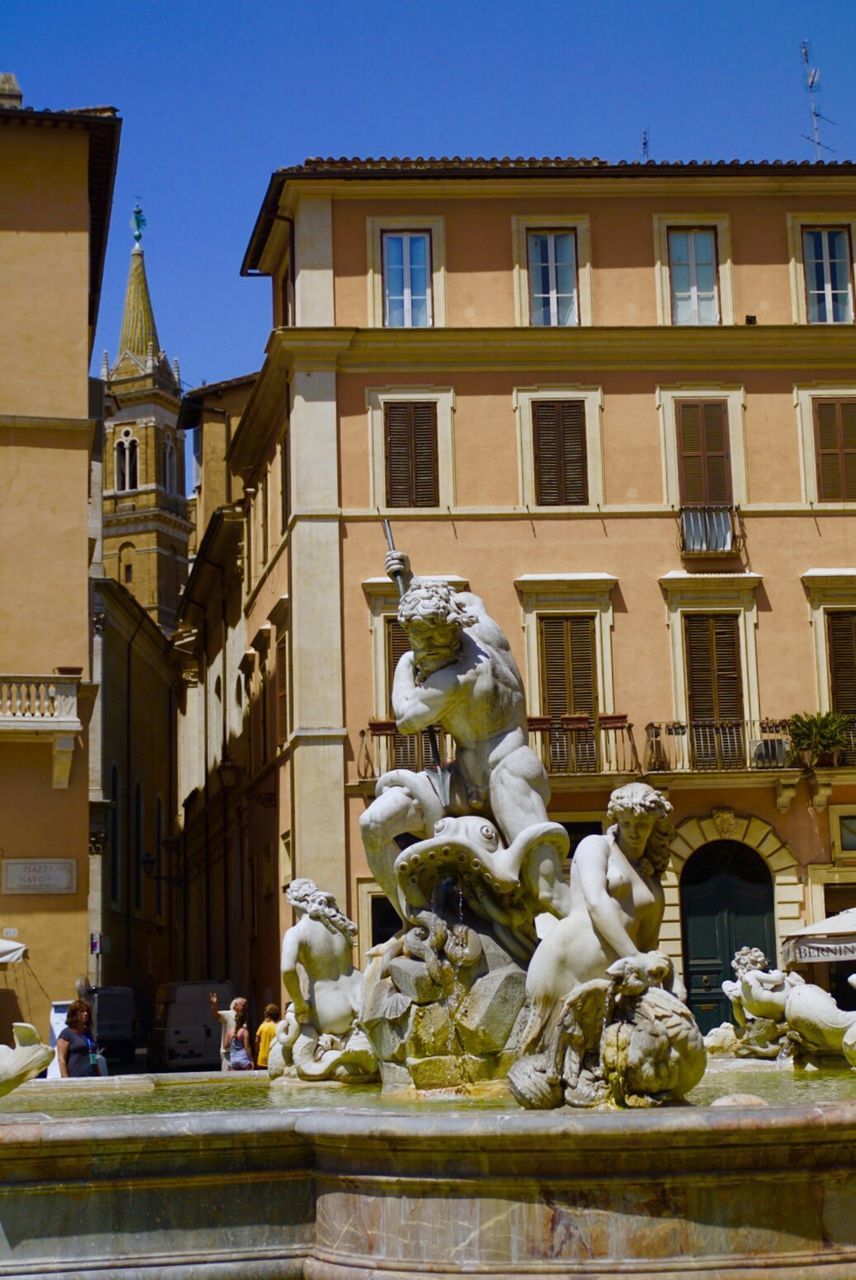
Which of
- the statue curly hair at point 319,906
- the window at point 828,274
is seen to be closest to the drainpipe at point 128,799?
the window at point 828,274

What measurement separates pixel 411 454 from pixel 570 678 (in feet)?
14.7

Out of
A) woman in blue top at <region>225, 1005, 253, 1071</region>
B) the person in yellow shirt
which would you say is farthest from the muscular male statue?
woman in blue top at <region>225, 1005, 253, 1071</region>

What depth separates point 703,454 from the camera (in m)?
32.1

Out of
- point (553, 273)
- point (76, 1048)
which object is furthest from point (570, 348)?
point (76, 1048)

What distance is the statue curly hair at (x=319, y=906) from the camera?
10.7 m

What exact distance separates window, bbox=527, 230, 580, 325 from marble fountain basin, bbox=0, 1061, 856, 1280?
26922 mm

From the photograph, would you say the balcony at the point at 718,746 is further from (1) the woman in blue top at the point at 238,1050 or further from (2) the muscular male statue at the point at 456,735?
(2) the muscular male statue at the point at 456,735

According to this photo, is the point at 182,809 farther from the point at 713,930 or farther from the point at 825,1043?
the point at 825,1043

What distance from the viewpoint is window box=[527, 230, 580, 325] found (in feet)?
107

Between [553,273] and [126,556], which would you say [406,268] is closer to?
[553,273]

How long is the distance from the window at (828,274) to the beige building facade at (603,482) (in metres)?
0.05

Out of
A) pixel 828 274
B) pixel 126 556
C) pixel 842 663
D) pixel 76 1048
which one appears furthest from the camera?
pixel 126 556

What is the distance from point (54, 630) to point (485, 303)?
8979mm

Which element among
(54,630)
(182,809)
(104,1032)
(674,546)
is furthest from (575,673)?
(182,809)
